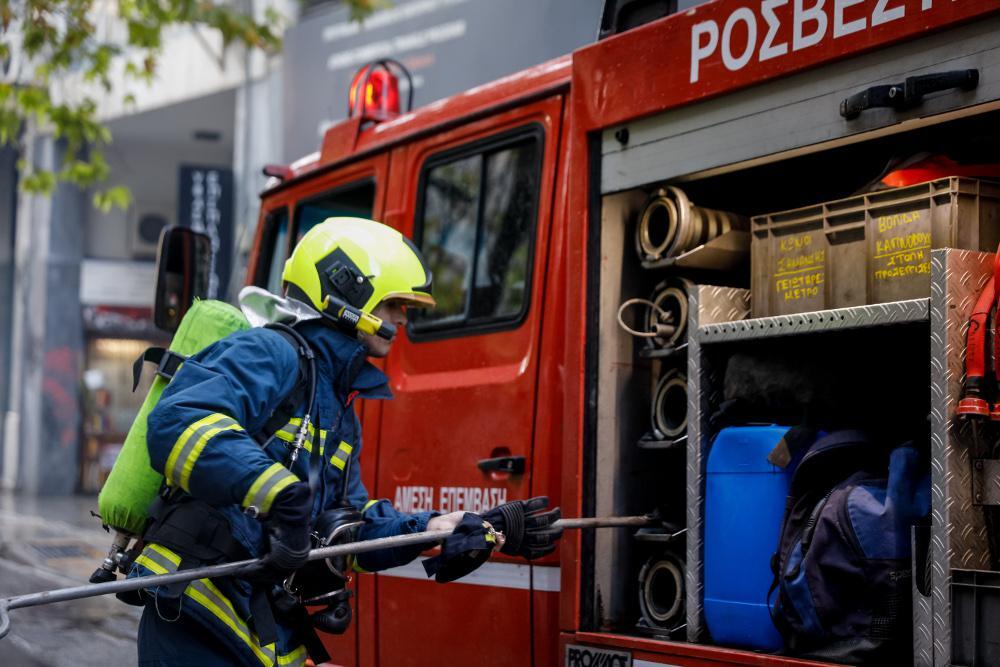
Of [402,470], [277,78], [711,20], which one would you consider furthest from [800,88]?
[277,78]

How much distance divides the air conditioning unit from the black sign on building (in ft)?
18.6

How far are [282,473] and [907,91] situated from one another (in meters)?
1.70

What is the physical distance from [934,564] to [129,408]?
2251cm

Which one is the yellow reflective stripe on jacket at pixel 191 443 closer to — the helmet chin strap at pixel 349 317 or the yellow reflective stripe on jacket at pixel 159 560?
the yellow reflective stripe on jacket at pixel 159 560

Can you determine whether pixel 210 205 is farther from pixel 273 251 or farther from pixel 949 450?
pixel 949 450

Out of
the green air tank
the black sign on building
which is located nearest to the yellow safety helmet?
the green air tank

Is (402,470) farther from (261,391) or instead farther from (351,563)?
(261,391)

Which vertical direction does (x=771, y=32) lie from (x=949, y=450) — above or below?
above

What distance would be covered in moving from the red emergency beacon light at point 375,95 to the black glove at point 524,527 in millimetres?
2642

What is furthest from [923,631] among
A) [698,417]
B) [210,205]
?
[210,205]

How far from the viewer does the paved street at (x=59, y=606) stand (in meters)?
8.09

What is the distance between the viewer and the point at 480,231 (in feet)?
15.8

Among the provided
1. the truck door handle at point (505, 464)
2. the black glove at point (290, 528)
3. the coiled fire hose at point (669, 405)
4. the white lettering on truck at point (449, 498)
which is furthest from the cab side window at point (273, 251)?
the black glove at point (290, 528)

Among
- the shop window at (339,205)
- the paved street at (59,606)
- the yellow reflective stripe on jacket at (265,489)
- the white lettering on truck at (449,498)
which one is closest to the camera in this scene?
the yellow reflective stripe on jacket at (265,489)
